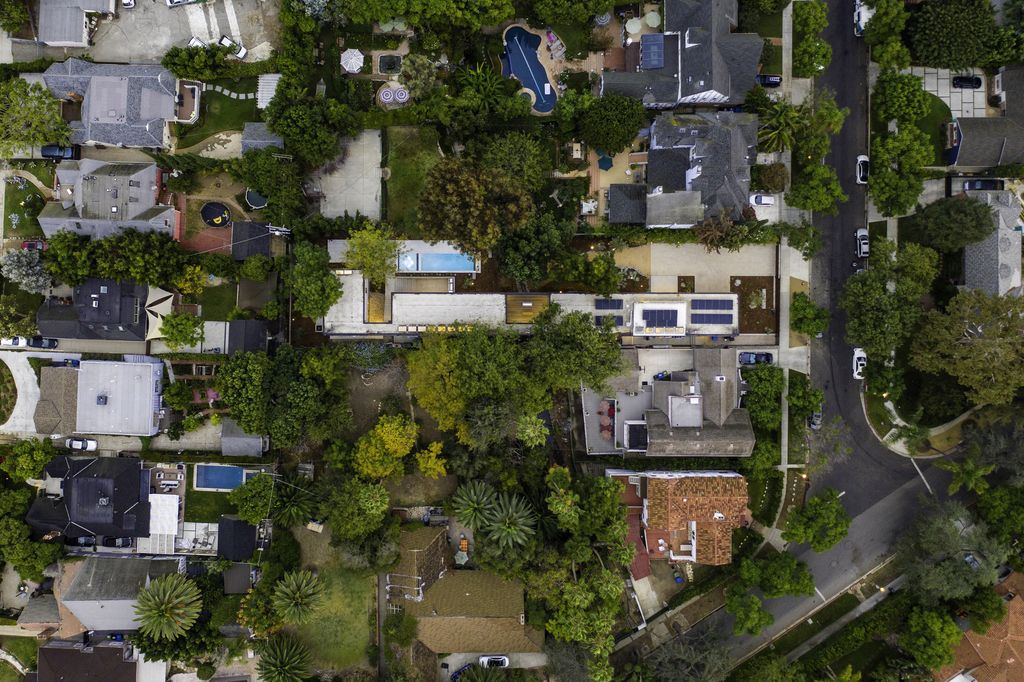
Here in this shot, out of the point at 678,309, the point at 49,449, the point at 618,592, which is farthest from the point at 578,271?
the point at 49,449

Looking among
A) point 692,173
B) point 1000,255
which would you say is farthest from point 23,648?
point 1000,255

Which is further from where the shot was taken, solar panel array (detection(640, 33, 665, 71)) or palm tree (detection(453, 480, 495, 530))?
solar panel array (detection(640, 33, 665, 71))

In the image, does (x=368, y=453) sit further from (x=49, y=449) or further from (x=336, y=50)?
(x=336, y=50)

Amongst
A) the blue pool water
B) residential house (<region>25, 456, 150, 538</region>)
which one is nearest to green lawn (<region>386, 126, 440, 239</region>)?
the blue pool water

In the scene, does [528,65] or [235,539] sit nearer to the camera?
[235,539]

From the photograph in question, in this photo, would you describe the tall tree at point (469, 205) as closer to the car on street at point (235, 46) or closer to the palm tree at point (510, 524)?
the palm tree at point (510, 524)

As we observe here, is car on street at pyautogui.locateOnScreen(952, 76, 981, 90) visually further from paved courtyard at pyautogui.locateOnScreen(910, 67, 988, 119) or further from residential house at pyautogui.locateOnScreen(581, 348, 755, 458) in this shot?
residential house at pyautogui.locateOnScreen(581, 348, 755, 458)

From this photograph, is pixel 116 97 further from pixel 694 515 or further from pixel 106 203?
pixel 694 515

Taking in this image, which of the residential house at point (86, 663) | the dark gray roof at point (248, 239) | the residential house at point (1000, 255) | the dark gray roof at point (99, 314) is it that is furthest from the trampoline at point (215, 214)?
the residential house at point (1000, 255)
